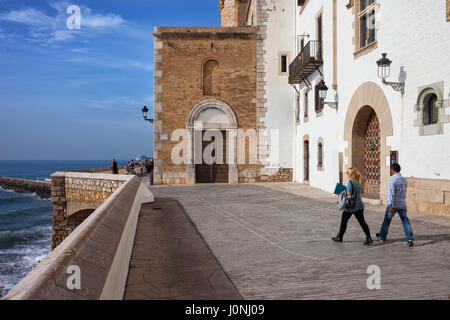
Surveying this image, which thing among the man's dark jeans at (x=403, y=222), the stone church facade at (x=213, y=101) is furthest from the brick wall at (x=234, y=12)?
the man's dark jeans at (x=403, y=222)

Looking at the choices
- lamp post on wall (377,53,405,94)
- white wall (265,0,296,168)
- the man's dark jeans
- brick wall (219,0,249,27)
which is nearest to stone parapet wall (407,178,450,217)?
lamp post on wall (377,53,405,94)

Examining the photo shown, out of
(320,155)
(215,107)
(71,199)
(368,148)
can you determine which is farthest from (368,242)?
(215,107)

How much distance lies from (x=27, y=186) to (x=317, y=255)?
2305 inches

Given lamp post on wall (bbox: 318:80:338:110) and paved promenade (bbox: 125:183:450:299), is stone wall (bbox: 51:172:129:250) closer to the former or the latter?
paved promenade (bbox: 125:183:450:299)

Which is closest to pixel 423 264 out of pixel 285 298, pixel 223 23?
pixel 285 298

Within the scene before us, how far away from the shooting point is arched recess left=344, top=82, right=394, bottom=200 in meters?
11.6

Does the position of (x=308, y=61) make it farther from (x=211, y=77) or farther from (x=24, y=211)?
(x=24, y=211)

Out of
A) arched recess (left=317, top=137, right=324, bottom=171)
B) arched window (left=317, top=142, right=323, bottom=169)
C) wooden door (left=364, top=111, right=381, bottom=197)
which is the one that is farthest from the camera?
arched window (left=317, top=142, right=323, bottom=169)

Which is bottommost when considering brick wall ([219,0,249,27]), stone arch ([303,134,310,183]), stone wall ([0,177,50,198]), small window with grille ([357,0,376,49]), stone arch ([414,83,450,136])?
stone wall ([0,177,50,198])

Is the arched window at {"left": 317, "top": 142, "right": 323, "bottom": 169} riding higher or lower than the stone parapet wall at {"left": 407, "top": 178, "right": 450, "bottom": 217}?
higher

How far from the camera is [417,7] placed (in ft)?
32.6

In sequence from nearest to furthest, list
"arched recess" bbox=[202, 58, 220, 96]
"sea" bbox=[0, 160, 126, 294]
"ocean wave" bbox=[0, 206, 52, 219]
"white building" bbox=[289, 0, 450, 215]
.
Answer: "white building" bbox=[289, 0, 450, 215]
"sea" bbox=[0, 160, 126, 294]
"arched recess" bbox=[202, 58, 220, 96]
"ocean wave" bbox=[0, 206, 52, 219]
